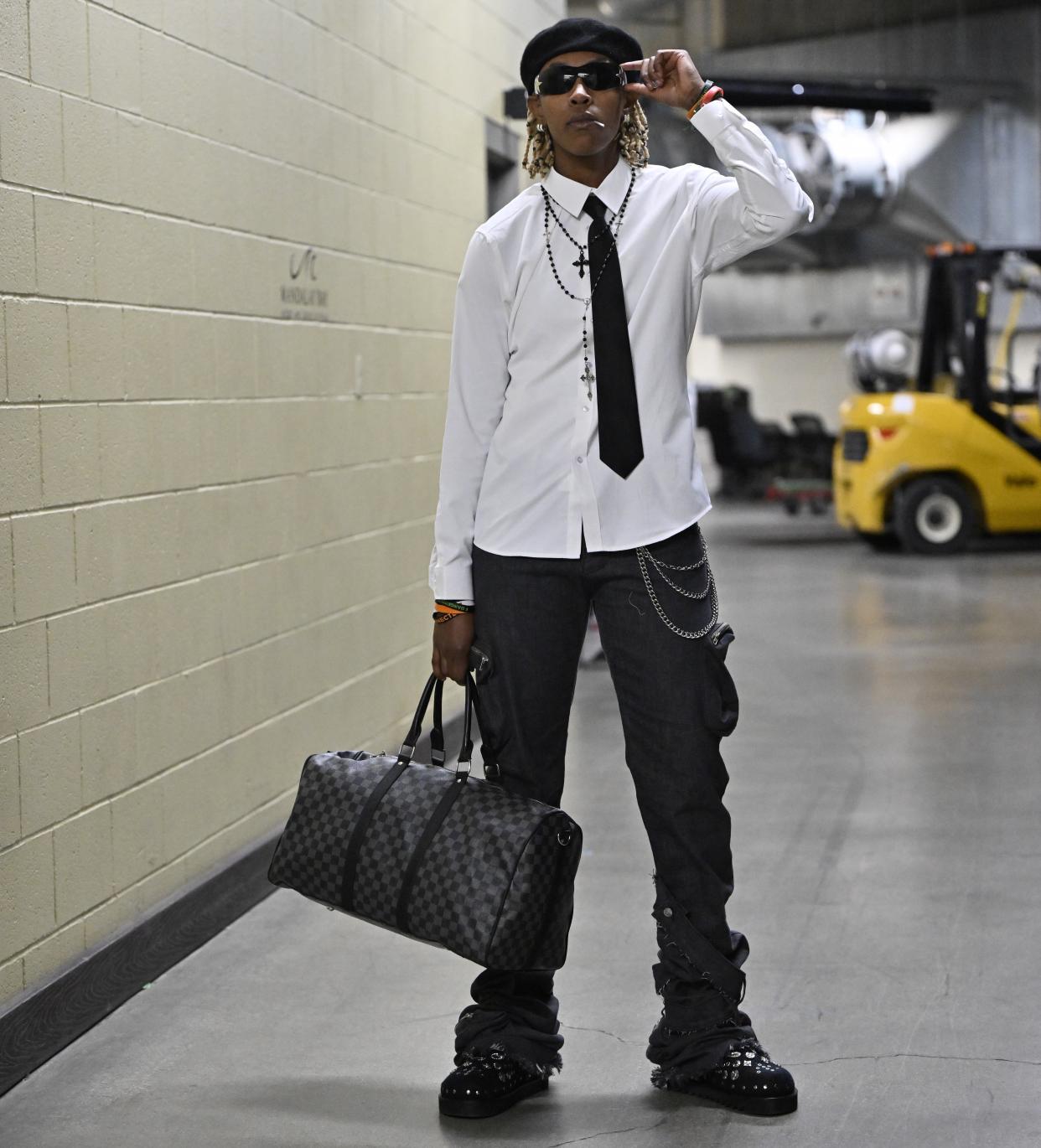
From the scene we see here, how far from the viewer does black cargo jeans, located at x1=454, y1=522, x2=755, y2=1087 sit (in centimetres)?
273

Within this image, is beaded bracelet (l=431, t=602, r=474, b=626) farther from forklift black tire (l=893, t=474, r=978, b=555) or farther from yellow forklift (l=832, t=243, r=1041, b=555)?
forklift black tire (l=893, t=474, r=978, b=555)

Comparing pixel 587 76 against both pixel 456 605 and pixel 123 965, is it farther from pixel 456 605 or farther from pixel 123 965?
pixel 123 965

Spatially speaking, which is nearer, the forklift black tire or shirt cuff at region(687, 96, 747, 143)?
shirt cuff at region(687, 96, 747, 143)

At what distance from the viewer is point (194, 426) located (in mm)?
3859

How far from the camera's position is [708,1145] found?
2.67 metres

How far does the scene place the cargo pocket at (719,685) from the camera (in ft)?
9.02

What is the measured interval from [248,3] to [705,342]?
18240 mm

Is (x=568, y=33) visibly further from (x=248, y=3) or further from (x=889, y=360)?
(x=889, y=360)

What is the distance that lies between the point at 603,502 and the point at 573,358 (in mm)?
249

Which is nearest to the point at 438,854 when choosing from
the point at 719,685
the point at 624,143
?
the point at 719,685

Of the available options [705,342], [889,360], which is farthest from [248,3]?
[705,342]

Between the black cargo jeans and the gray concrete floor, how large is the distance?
169 mm

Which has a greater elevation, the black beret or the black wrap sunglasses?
the black beret

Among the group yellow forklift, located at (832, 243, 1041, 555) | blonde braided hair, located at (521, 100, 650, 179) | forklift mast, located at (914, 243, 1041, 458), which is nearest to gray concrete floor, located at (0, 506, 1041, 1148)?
blonde braided hair, located at (521, 100, 650, 179)
